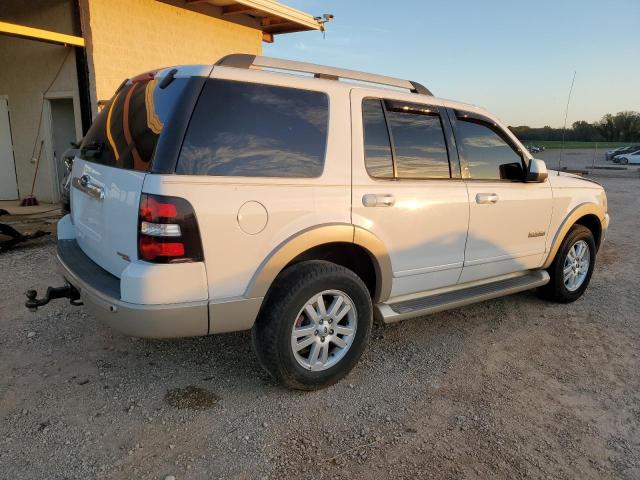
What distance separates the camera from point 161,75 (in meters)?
2.98

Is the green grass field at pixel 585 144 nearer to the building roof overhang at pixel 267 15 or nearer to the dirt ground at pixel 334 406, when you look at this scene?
the building roof overhang at pixel 267 15

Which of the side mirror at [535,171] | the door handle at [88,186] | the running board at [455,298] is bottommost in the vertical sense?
the running board at [455,298]

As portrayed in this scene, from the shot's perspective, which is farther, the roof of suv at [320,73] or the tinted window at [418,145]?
the tinted window at [418,145]

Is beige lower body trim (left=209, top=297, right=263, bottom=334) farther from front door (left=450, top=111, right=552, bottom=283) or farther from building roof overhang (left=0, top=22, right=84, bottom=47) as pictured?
building roof overhang (left=0, top=22, right=84, bottom=47)

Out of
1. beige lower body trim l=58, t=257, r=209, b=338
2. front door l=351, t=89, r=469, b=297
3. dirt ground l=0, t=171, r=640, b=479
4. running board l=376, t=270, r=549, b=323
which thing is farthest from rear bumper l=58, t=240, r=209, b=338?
running board l=376, t=270, r=549, b=323

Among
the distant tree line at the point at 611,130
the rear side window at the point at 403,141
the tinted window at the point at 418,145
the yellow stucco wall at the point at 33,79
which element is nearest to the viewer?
the rear side window at the point at 403,141

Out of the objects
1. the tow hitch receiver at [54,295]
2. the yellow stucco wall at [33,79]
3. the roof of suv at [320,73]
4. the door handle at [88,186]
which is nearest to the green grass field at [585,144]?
the yellow stucco wall at [33,79]

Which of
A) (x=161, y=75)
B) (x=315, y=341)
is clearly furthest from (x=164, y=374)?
(x=161, y=75)

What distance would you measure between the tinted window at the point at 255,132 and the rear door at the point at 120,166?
19cm

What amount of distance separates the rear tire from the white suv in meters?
1.00

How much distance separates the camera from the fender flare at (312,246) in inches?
113

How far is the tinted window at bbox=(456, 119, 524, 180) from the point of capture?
398 centimetres

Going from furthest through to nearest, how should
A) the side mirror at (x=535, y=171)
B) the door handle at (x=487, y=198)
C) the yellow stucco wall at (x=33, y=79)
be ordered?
the yellow stucco wall at (x=33, y=79), the side mirror at (x=535, y=171), the door handle at (x=487, y=198)

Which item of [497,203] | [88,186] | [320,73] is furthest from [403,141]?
[88,186]
